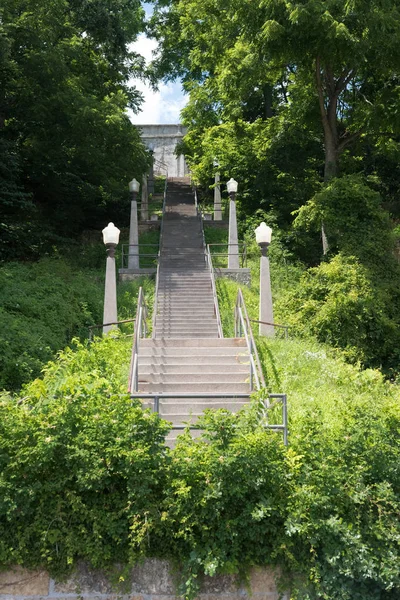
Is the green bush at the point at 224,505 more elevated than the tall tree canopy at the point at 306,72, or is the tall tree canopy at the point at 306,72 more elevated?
the tall tree canopy at the point at 306,72

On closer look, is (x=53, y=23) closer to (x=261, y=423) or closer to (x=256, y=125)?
(x=256, y=125)

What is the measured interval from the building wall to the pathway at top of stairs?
1664 cm

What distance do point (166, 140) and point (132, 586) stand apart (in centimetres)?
3539

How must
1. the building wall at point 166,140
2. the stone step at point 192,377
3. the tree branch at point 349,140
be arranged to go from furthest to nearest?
the building wall at point 166,140, the tree branch at point 349,140, the stone step at point 192,377

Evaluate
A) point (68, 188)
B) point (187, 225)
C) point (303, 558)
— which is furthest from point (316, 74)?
point (303, 558)

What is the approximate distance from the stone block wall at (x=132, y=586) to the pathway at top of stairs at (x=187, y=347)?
1.84 meters

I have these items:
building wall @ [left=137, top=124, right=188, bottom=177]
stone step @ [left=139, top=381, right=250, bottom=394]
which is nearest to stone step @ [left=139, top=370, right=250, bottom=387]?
stone step @ [left=139, top=381, right=250, bottom=394]

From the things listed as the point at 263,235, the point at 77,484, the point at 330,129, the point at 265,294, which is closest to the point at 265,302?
the point at 265,294

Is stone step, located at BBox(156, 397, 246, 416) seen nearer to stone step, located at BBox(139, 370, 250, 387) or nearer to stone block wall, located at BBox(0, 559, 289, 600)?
stone step, located at BBox(139, 370, 250, 387)

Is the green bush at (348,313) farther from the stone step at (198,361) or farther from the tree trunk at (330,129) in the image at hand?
the stone step at (198,361)

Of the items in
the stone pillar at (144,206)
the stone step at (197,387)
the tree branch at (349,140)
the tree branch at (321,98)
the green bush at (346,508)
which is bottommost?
the green bush at (346,508)

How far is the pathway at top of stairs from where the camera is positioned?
418 inches

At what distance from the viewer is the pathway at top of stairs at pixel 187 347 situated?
10609 mm

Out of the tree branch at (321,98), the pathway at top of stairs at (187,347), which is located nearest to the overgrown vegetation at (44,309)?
the pathway at top of stairs at (187,347)
